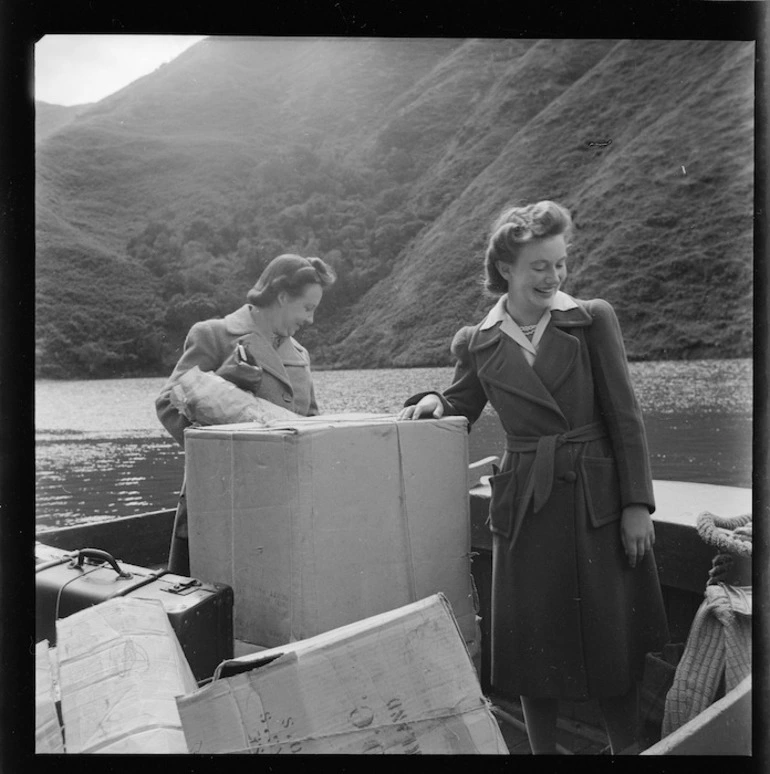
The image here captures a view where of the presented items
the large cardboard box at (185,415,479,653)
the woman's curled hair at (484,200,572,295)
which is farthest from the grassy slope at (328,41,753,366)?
the large cardboard box at (185,415,479,653)

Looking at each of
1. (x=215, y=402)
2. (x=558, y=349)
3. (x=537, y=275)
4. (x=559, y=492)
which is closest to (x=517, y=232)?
(x=537, y=275)

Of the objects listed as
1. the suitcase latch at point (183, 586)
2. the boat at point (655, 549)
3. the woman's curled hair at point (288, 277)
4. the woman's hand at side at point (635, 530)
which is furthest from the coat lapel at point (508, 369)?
the suitcase latch at point (183, 586)

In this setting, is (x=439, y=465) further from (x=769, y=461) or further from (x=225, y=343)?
(x=769, y=461)

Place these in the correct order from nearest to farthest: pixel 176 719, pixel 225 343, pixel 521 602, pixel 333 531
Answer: pixel 176 719
pixel 333 531
pixel 521 602
pixel 225 343

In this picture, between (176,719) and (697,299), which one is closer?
(176,719)

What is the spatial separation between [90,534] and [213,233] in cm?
122

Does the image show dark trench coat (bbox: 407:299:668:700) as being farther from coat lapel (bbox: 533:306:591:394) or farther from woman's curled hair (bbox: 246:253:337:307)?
woman's curled hair (bbox: 246:253:337:307)

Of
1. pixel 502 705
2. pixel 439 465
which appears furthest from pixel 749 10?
pixel 502 705

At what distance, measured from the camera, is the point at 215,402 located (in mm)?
2236

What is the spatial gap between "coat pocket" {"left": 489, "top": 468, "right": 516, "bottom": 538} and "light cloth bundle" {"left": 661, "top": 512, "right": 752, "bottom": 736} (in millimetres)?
587

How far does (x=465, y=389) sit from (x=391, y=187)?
2.66 ft

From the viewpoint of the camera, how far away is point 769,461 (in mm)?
2236

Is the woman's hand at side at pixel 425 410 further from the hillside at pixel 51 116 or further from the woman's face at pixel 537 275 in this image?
the hillside at pixel 51 116

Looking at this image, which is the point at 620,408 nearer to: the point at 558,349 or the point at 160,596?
the point at 558,349
